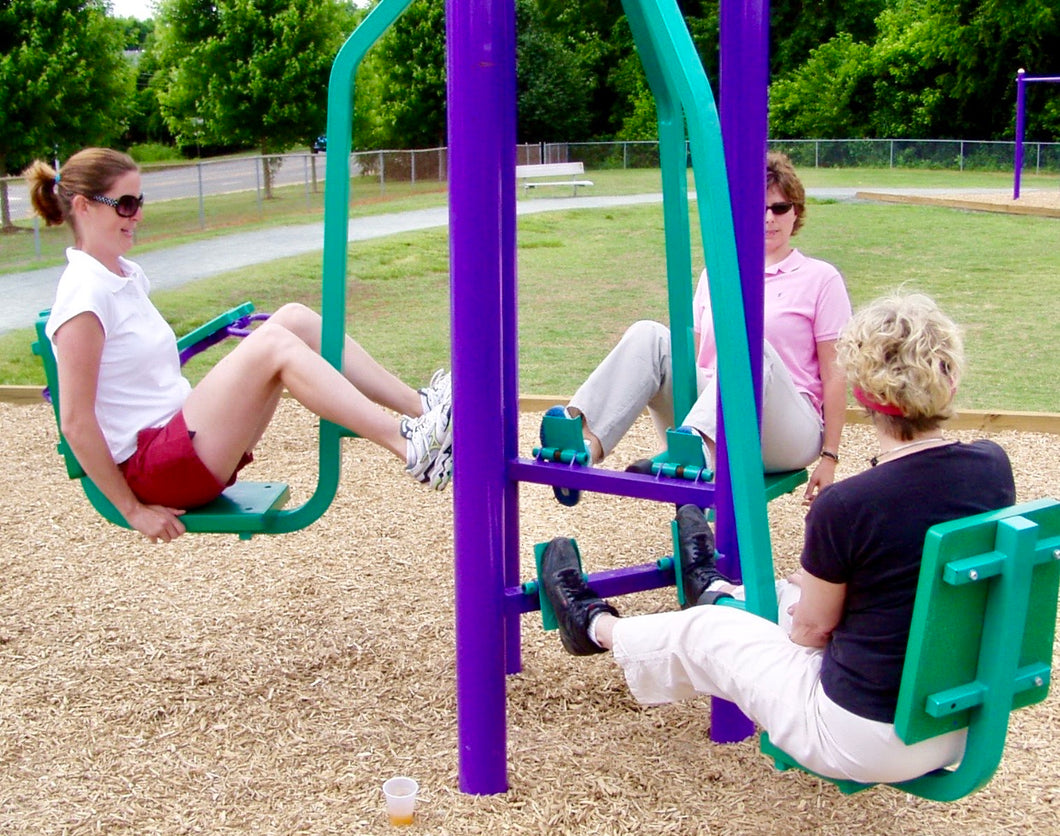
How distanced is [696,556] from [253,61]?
20.5m

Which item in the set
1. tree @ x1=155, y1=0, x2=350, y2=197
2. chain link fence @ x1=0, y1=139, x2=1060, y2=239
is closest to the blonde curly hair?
tree @ x1=155, y1=0, x2=350, y2=197

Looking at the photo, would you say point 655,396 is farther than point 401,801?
Yes

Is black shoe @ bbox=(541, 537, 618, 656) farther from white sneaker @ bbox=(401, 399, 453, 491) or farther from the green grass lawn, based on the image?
the green grass lawn

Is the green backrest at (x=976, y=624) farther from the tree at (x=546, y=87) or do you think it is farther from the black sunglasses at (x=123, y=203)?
the tree at (x=546, y=87)

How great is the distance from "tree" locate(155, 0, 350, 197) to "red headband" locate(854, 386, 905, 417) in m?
19.7

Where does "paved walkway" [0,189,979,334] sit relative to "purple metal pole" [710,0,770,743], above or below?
below

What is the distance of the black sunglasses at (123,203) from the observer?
9.98 ft

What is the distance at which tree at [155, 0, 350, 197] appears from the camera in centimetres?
2114

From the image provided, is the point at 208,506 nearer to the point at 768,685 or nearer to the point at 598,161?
the point at 768,685

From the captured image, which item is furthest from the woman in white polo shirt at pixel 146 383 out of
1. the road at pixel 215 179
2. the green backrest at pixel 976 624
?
the road at pixel 215 179

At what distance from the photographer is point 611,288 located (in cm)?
1072

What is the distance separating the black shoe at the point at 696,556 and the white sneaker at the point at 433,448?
1.80 feet

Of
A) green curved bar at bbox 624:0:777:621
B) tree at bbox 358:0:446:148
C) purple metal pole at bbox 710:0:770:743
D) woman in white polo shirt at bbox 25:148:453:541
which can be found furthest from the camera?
tree at bbox 358:0:446:148

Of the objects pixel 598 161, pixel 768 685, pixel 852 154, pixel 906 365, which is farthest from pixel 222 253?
pixel 852 154
